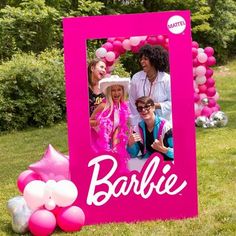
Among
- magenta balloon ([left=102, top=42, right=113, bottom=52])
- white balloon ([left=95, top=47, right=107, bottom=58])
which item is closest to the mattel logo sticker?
magenta balloon ([left=102, top=42, right=113, bottom=52])

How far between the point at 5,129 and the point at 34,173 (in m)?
→ 5.60

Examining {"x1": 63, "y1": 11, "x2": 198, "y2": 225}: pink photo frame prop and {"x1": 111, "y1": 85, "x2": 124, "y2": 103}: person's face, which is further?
{"x1": 111, "y1": 85, "x2": 124, "y2": 103}: person's face

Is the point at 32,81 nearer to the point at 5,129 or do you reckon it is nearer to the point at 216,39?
the point at 5,129

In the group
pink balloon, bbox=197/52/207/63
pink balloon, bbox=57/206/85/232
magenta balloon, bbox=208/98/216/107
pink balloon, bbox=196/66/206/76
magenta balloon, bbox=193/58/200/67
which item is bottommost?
pink balloon, bbox=57/206/85/232

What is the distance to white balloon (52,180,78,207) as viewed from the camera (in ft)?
13.8

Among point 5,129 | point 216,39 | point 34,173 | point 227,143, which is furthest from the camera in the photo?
point 216,39

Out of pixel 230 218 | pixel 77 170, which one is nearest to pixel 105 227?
pixel 77 170

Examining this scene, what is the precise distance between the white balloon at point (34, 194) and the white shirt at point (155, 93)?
88 centimetres

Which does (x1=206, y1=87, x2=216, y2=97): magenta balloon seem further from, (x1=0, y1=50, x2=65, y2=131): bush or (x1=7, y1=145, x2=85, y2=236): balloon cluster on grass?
(x1=7, y1=145, x2=85, y2=236): balloon cluster on grass

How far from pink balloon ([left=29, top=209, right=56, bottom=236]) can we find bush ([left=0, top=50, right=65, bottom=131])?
19.1 ft

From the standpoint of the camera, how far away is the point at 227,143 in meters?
7.63

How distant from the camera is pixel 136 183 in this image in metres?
4.42

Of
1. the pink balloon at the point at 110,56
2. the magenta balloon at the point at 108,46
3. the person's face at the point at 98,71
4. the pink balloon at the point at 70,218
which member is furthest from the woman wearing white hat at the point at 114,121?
the pink balloon at the point at 110,56

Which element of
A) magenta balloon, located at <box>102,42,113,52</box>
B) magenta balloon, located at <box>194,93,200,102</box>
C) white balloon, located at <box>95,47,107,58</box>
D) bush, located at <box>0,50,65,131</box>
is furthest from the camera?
bush, located at <box>0,50,65,131</box>
